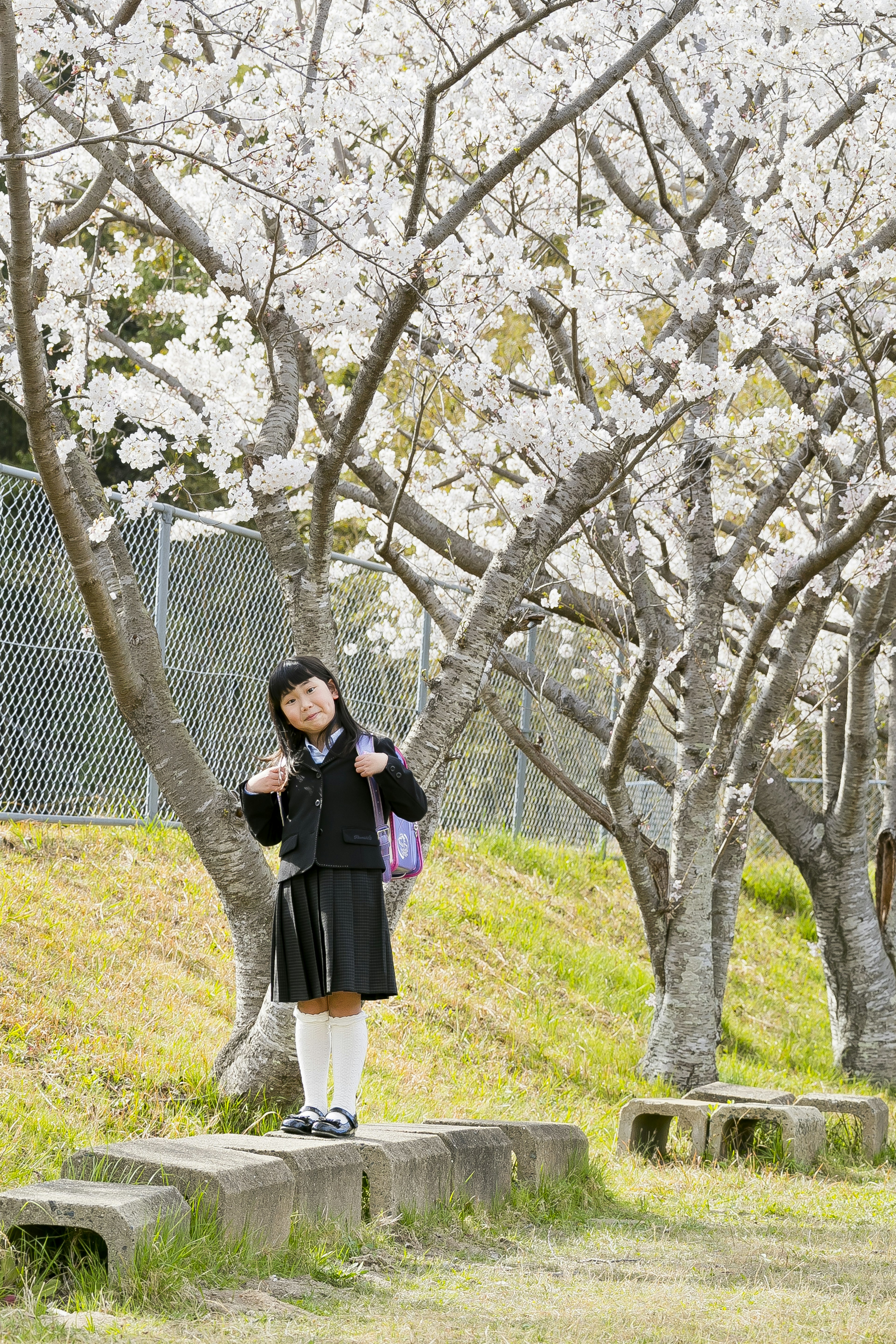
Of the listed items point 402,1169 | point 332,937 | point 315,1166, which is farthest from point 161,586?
point 315,1166

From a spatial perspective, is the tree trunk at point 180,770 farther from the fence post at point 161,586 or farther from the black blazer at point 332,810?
the fence post at point 161,586

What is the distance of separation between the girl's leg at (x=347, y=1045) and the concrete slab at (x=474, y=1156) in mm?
130

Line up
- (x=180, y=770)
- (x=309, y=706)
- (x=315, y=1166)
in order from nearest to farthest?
(x=315, y=1166) < (x=309, y=706) < (x=180, y=770)

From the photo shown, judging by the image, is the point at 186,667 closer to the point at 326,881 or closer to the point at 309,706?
the point at 309,706

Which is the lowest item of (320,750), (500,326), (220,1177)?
(220,1177)

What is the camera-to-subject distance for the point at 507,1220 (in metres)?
3.88

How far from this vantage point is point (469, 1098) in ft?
18.6

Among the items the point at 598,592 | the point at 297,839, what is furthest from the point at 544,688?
the point at 297,839

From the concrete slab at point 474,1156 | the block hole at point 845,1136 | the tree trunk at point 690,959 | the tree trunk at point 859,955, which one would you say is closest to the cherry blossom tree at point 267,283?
the concrete slab at point 474,1156

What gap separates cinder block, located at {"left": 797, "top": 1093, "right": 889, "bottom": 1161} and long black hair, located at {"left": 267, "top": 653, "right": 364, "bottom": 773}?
9.57ft

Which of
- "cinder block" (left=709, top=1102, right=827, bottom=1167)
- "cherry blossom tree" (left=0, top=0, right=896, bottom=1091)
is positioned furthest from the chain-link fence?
"cinder block" (left=709, top=1102, right=827, bottom=1167)

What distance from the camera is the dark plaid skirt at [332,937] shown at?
3627 millimetres

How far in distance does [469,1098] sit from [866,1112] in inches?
64.9

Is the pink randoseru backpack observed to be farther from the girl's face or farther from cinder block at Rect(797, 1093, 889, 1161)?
cinder block at Rect(797, 1093, 889, 1161)
